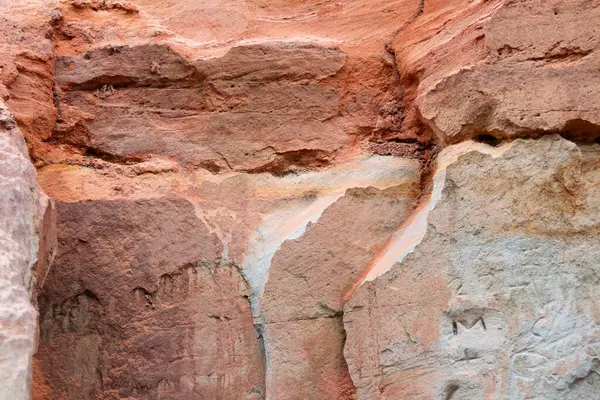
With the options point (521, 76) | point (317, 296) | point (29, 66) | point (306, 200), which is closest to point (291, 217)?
point (306, 200)

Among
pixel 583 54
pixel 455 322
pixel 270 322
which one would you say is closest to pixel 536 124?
pixel 583 54

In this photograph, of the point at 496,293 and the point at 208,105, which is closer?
the point at 496,293

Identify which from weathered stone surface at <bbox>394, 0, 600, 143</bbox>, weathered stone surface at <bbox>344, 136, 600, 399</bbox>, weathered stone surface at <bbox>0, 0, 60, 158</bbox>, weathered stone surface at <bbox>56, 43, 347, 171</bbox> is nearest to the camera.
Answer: weathered stone surface at <bbox>344, 136, 600, 399</bbox>

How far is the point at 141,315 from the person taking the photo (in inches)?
94.7

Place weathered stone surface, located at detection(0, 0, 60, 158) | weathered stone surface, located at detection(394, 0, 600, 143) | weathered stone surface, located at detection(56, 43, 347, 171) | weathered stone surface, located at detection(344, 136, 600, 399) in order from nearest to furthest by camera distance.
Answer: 1. weathered stone surface, located at detection(344, 136, 600, 399)
2. weathered stone surface, located at detection(394, 0, 600, 143)
3. weathered stone surface, located at detection(0, 0, 60, 158)
4. weathered stone surface, located at detection(56, 43, 347, 171)

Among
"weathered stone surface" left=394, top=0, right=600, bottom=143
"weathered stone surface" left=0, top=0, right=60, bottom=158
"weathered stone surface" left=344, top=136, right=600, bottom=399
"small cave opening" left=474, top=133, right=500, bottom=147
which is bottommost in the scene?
"weathered stone surface" left=344, top=136, right=600, bottom=399

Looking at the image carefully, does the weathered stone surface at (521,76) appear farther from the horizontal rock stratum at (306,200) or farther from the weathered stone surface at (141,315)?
the weathered stone surface at (141,315)

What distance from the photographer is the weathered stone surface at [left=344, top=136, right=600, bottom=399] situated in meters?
2.19

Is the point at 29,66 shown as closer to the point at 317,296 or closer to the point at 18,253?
the point at 18,253

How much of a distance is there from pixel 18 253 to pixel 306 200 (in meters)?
1.01

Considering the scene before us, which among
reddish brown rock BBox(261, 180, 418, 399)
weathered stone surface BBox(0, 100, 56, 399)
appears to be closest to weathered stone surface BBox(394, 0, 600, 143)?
reddish brown rock BBox(261, 180, 418, 399)

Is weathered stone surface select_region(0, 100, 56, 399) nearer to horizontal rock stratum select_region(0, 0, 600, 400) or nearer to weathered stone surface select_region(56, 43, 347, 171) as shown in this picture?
horizontal rock stratum select_region(0, 0, 600, 400)

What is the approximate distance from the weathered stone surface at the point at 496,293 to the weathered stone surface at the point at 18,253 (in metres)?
0.94

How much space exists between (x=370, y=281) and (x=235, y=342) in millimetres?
487
